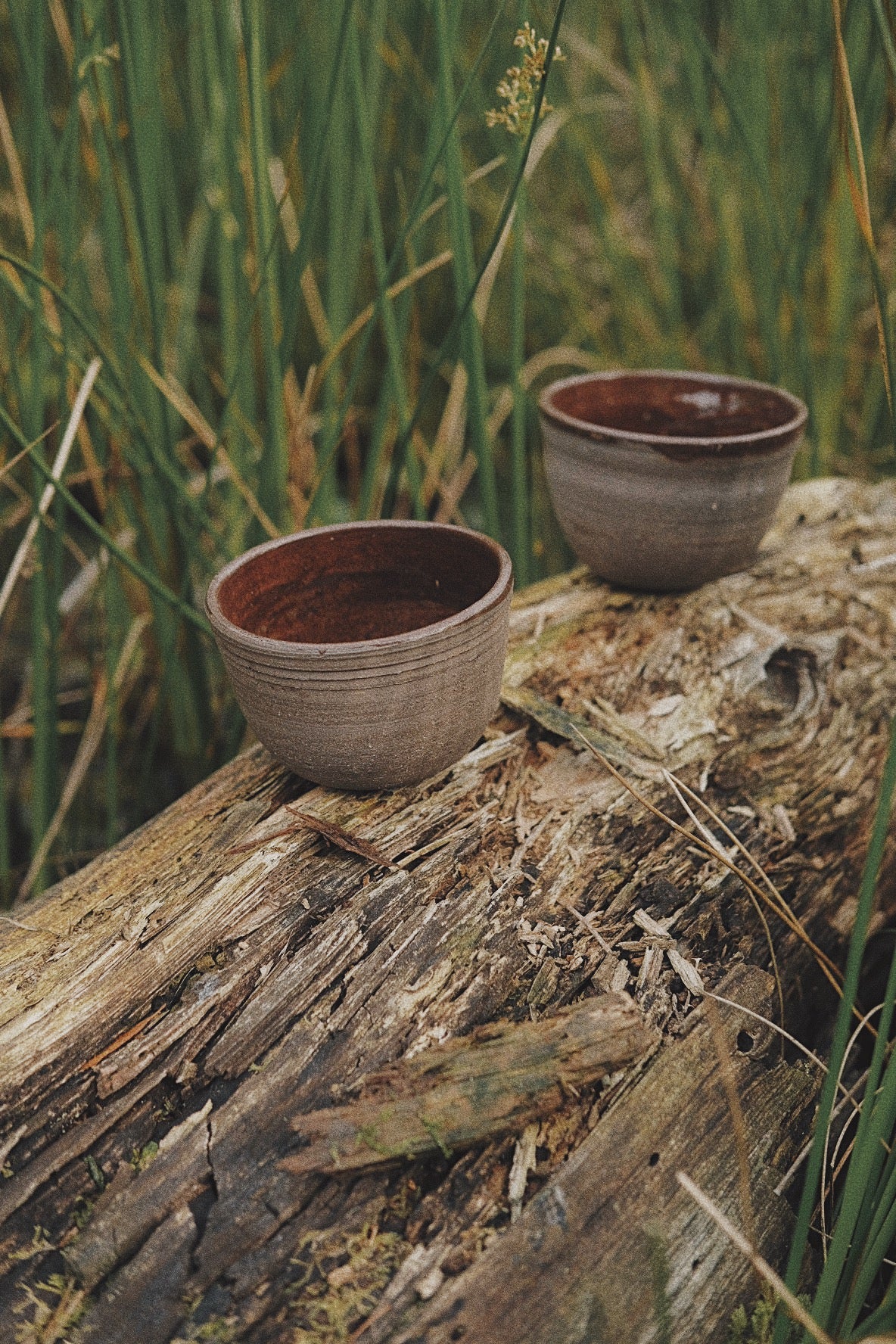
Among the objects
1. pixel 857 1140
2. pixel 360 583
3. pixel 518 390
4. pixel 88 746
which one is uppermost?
pixel 518 390

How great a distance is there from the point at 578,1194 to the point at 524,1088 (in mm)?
72

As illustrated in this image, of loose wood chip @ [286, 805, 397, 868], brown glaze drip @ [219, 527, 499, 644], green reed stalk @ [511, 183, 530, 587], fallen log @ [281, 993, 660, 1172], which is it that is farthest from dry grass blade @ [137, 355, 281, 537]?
fallen log @ [281, 993, 660, 1172]

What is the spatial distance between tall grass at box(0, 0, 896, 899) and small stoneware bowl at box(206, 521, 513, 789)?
141 mm

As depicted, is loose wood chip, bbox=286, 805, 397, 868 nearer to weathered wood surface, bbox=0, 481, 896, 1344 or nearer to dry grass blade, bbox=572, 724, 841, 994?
weathered wood surface, bbox=0, 481, 896, 1344

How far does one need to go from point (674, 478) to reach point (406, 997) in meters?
0.63

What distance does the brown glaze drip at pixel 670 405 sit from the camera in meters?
1.29

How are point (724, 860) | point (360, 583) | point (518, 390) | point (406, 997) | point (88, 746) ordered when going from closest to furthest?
point (406, 997) < point (724, 860) < point (360, 583) < point (518, 390) < point (88, 746)

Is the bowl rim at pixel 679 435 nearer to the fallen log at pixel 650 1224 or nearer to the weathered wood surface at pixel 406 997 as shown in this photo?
the weathered wood surface at pixel 406 997

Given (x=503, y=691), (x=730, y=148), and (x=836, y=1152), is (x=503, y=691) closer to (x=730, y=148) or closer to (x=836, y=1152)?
(x=836, y=1152)

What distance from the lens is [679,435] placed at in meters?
1.34

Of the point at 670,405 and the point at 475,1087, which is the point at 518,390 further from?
the point at 475,1087

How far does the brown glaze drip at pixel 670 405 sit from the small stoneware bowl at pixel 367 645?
361 millimetres

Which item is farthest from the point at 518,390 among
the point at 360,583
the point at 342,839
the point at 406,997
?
the point at 406,997

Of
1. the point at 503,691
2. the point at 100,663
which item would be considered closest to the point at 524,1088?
the point at 503,691
